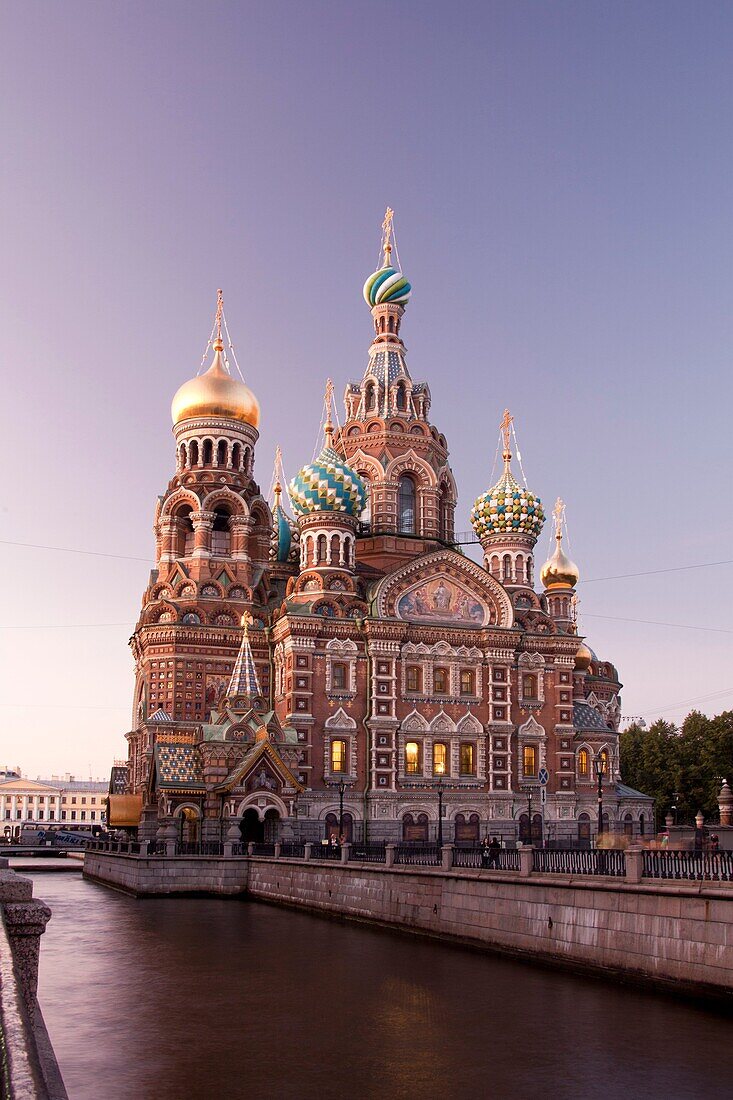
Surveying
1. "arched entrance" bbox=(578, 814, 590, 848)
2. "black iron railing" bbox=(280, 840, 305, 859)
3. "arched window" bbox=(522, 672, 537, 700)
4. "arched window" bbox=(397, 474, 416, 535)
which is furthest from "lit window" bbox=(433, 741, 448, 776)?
"black iron railing" bbox=(280, 840, 305, 859)

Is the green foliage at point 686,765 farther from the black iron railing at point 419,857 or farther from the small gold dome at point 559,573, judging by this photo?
the black iron railing at point 419,857

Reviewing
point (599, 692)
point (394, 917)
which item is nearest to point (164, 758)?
point (394, 917)

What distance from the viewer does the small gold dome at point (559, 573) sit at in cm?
6281

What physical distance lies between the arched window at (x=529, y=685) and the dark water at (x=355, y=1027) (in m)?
A: 28.9

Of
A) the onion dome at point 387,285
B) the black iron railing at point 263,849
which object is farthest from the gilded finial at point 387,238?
the black iron railing at point 263,849

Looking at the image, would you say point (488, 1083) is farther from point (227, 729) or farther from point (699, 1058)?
point (227, 729)

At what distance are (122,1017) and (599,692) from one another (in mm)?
49963

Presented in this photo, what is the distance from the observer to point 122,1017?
16.8 m

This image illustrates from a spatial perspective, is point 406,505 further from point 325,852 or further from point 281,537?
point 325,852

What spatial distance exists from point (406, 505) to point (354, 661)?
11.8 meters

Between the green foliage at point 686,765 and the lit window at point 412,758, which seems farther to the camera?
the green foliage at point 686,765

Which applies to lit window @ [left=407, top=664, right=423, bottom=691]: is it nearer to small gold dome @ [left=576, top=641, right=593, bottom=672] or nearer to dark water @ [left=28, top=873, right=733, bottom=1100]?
small gold dome @ [left=576, top=641, right=593, bottom=672]

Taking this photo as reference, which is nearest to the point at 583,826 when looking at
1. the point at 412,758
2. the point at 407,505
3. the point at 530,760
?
Answer: the point at 530,760

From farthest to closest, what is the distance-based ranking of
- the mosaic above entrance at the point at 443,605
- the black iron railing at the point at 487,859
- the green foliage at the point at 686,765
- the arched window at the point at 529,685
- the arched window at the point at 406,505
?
the green foliage at the point at 686,765 → the arched window at the point at 406,505 → the arched window at the point at 529,685 → the mosaic above entrance at the point at 443,605 → the black iron railing at the point at 487,859
